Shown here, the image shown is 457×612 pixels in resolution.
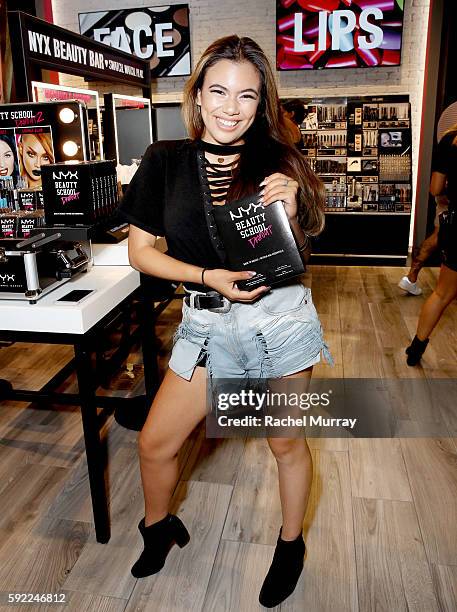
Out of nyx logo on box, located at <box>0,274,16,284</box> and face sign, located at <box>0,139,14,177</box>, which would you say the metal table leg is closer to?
nyx logo on box, located at <box>0,274,16,284</box>

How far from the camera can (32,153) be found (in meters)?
2.36

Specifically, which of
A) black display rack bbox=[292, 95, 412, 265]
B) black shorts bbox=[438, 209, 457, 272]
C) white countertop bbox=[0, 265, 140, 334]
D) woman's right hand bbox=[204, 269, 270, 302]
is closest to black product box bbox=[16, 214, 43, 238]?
white countertop bbox=[0, 265, 140, 334]

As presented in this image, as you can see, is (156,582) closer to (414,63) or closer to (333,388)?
(333,388)

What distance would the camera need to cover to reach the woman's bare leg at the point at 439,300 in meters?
2.99

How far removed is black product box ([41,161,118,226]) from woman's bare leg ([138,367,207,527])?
0.85 meters

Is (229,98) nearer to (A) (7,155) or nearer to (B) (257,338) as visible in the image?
(B) (257,338)

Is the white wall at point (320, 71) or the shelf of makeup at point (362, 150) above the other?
the white wall at point (320, 71)

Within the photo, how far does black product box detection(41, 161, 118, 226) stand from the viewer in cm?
203

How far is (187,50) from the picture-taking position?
21.5 feet

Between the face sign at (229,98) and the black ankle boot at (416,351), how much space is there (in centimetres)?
231

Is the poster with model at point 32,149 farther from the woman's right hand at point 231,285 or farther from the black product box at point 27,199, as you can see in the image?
the woman's right hand at point 231,285

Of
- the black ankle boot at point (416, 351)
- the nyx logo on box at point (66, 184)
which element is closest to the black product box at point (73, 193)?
the nyx logo on box at point (66, 184)

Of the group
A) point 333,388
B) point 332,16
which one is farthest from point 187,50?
point 333,388

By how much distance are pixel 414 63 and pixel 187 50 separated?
2609 millimetres
